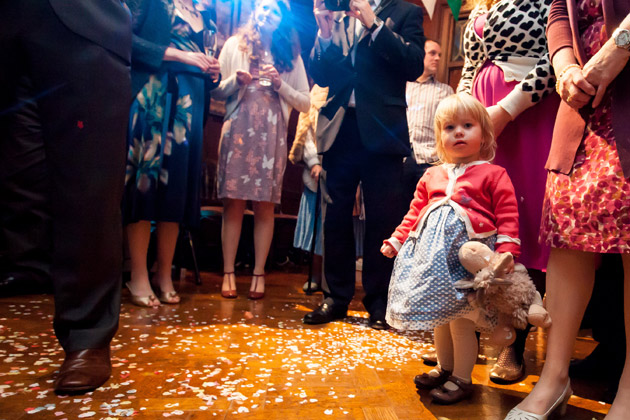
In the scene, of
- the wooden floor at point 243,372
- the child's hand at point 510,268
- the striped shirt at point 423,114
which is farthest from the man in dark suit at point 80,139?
the striped shirt at point 423,114

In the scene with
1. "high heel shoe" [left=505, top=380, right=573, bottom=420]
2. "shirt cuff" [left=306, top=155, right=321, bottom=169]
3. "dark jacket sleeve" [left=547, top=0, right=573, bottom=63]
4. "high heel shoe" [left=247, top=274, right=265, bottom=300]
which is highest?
"dark jacket sleeve" [left=547, top=0, right=573, bottom=63]

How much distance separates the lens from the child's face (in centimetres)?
117

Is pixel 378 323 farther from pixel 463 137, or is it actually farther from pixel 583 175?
pixel 583 175

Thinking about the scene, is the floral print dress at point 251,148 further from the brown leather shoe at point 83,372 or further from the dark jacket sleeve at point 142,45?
the brown leather shoe at point 83,372

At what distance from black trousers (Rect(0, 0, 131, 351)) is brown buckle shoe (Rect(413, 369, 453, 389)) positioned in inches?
32.2

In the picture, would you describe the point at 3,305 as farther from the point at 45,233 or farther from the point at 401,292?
the point at 401,292

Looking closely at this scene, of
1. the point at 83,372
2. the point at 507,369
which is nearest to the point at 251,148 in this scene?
the point at 83,372

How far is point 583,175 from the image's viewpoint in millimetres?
942

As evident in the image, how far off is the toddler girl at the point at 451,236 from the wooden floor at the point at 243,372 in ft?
0.42

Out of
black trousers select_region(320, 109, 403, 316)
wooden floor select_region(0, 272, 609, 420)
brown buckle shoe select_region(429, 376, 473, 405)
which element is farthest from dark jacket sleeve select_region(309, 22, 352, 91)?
brown buckle shoe select_region(429, 376, 473, 405)

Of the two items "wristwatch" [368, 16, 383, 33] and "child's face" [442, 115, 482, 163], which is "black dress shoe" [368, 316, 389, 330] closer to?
"child's face" [442, 115, 482, 163]

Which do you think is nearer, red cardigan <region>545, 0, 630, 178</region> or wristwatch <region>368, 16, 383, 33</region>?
red cardigan <region>545, 0, 630, 178</region>

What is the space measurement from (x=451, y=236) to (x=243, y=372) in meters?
0.69

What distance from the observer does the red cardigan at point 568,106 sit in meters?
0.89
